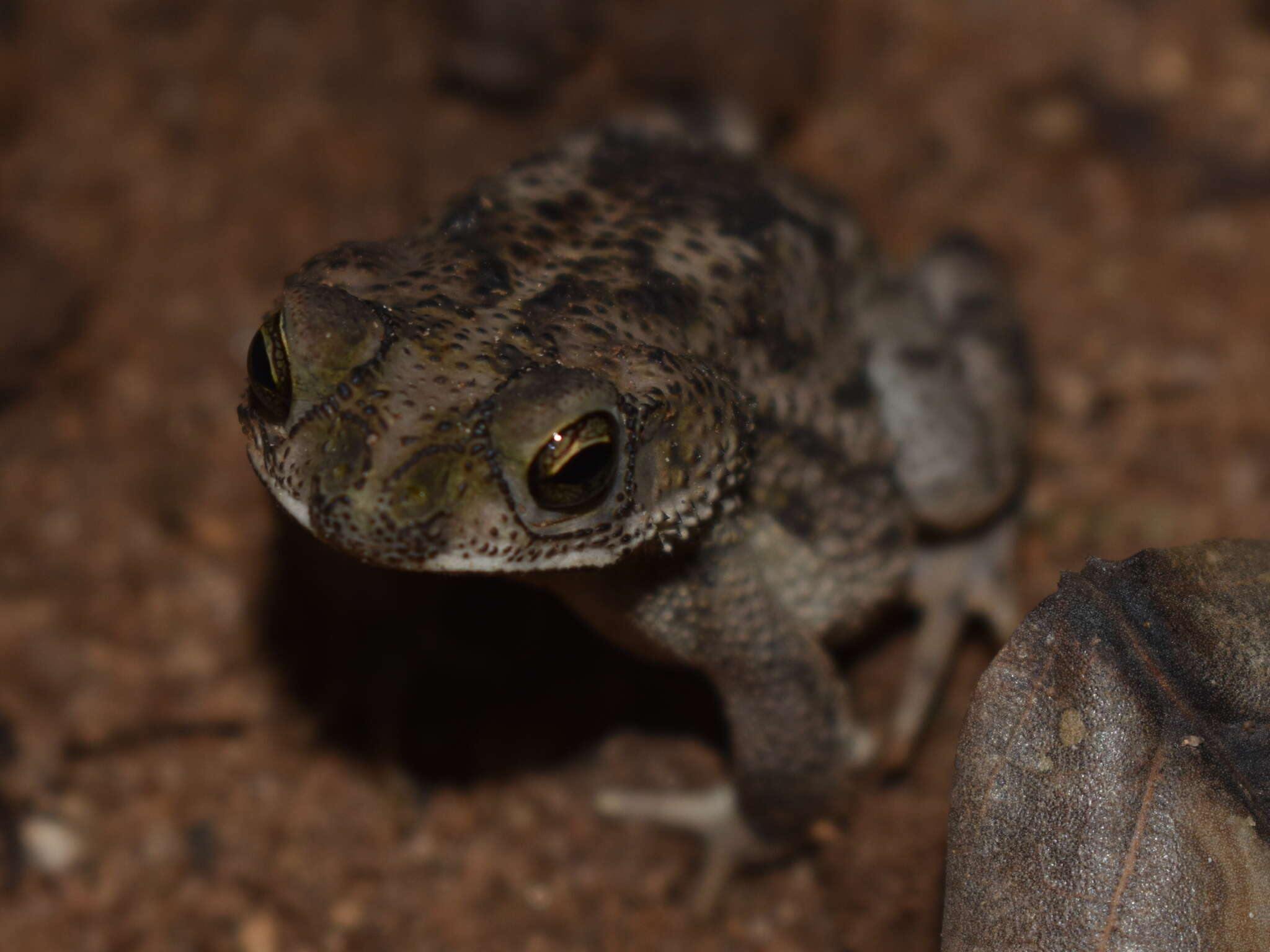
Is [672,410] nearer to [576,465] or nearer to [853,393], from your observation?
[576,465]

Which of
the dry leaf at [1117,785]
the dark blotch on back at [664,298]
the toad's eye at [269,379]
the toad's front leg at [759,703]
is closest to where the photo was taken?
the dry leaf at [1117,785]

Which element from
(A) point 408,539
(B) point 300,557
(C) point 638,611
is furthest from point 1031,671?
(B) point 300,557

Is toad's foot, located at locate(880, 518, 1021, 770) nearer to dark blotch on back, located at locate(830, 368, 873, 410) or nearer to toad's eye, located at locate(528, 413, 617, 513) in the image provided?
dark blotch on back, located at locate(830, 368, 873, 410)

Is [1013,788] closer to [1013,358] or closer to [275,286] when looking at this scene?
[1013,358]

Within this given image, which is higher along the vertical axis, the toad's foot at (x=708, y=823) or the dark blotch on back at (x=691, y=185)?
the dark blotch on back at (x=691, y=185)

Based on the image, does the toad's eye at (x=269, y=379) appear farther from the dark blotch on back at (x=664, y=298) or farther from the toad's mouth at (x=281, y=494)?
the dark blotch on back at (x=664, y=298)

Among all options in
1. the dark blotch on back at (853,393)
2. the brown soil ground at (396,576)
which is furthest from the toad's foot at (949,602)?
the dark blotch on back at (853,393)
